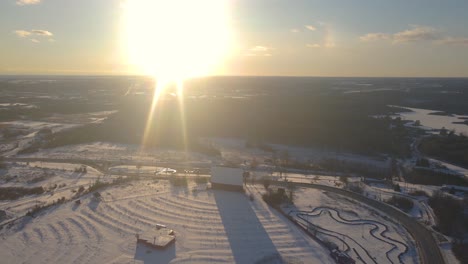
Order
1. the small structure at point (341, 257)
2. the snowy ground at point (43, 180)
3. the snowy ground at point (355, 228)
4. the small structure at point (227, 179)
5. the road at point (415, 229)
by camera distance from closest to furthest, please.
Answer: the small structure at point (341, 257)
the road at point (415, 229)
the snowy ground at point (355, 228)
the snowy ground at point (43, 180)
the small structure at point (227, 179)

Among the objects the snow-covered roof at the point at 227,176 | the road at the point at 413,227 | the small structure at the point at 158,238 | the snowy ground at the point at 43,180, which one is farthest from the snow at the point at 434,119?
the snowy ground at the point at 43,180

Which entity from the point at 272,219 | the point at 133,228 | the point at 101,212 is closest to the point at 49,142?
the point at 101,212

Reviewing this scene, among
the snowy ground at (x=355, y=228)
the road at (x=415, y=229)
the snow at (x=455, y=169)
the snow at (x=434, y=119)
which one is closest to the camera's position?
the road at (x=415, y=229)

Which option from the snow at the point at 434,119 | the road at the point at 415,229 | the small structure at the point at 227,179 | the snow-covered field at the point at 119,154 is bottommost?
the snow at the point at 434,119

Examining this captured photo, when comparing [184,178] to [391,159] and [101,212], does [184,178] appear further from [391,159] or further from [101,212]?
[391,159]

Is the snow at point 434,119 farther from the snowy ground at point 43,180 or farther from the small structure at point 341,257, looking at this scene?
the snowy ground at point 43,180

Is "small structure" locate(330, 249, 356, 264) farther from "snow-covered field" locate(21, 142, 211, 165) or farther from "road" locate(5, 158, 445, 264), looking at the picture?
"snow-covered field" locate(21, 142, 211, 165)
